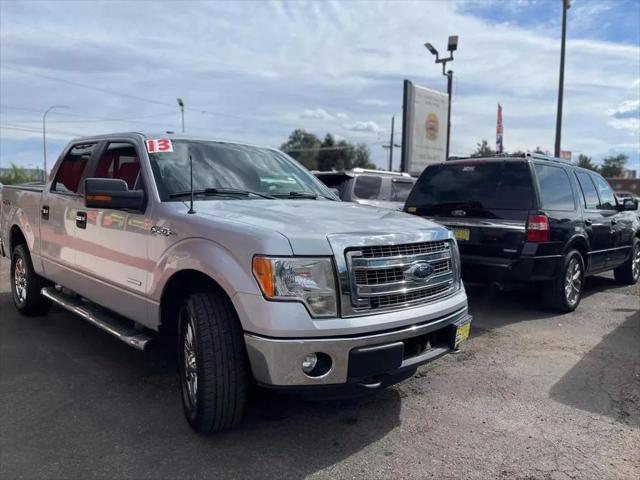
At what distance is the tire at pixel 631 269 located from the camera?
28.1 ft

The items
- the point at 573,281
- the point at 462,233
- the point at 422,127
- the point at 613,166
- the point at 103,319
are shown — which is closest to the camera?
Answer: the point at 103,319

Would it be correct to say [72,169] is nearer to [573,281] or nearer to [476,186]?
[476,186]

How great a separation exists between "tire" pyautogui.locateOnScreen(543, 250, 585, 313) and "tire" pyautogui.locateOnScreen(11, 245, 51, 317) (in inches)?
224

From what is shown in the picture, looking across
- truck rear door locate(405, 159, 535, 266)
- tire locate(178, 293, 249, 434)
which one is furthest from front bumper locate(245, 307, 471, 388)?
truck rear door locate(405, 159, 535, 266)

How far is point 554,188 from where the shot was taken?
254 inches

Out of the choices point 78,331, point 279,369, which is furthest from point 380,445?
point 78,331

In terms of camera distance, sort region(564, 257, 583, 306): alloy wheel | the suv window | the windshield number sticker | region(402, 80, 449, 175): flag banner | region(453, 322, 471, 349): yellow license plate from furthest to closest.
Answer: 1. region(402, 80, 449, 175): flag banner
2. the suv window
3. region(564, 257, 583, 306): alloy wheel
4. the windshield number sticker
5. region(453, 322, 471, 349): yellow license plate

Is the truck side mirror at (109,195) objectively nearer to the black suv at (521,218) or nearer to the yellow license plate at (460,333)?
the yellow license plate at (460,333)

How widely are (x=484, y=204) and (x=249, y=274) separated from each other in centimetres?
416

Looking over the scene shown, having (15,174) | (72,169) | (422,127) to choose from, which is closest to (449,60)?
(422,127)

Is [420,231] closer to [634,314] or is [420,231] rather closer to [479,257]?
[479,257]

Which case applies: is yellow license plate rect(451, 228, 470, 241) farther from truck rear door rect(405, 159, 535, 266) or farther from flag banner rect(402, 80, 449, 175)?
flag banner rect(402, 80, 449, 175)

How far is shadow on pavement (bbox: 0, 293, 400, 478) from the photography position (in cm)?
303

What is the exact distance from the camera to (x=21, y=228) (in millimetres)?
6152
